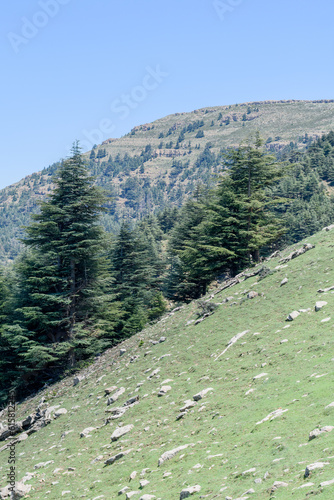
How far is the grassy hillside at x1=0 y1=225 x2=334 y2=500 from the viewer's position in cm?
757

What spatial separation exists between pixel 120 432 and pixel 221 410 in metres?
4.25

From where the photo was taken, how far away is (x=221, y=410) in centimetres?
1136

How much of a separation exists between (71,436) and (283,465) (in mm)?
11709

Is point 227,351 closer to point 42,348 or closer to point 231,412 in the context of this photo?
point 231,412

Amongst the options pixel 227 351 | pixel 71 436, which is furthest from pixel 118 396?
pixel 227 351

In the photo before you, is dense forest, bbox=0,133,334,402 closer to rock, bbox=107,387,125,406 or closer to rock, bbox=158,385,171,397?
rock, bbox=107,387,125,406

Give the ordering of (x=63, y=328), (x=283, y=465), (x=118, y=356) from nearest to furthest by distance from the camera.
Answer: (x=283, y=465) < (x=118, y=356) < (x=63, y=328)

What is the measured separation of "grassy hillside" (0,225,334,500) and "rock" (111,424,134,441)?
0.20 meters

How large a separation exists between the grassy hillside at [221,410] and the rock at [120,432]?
20cm

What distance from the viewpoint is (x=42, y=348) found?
30.6m

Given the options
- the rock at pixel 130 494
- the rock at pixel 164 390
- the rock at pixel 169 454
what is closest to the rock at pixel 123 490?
the rock at pixel 130 494

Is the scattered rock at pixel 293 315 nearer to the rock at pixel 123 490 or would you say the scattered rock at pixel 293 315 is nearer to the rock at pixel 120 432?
the rock at pixel 120 432

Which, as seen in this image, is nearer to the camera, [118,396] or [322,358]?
[322,358]

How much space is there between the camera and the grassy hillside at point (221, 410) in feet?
24.8
